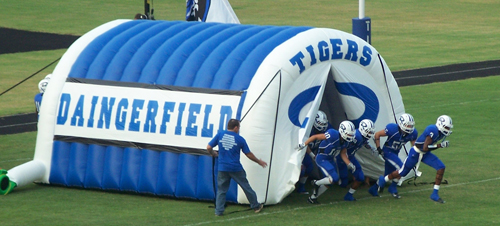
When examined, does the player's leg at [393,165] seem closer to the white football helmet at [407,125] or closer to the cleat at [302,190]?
the white football helmet at [407,125]

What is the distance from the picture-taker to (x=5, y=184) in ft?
47.8

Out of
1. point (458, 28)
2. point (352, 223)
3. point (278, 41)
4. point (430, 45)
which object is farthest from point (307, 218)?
point (458, 28)

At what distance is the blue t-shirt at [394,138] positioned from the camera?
1448cm

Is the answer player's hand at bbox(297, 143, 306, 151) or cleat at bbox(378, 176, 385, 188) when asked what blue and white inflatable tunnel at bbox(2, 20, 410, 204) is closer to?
player's hand at bbox(297, 143, 306, 151)

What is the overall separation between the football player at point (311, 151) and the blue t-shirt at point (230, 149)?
2.03 meters

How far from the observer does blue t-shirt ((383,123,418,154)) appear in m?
14.5

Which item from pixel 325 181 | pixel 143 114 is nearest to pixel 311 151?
pixel 325 181

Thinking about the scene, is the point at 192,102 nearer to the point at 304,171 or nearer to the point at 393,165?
the point at 304,171

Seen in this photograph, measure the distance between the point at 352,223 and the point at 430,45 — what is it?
27.4 m

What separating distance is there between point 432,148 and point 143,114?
5.11 metres

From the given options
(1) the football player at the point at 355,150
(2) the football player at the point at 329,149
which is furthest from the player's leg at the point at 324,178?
(1) the football player at the point at 355,150

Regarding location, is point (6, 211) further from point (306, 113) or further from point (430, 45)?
point (430, 45)

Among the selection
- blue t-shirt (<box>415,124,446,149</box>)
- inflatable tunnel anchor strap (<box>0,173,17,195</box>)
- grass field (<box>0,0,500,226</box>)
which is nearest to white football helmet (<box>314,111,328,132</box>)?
grass field (<box>0,0,500,226</box>)

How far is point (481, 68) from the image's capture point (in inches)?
1243
